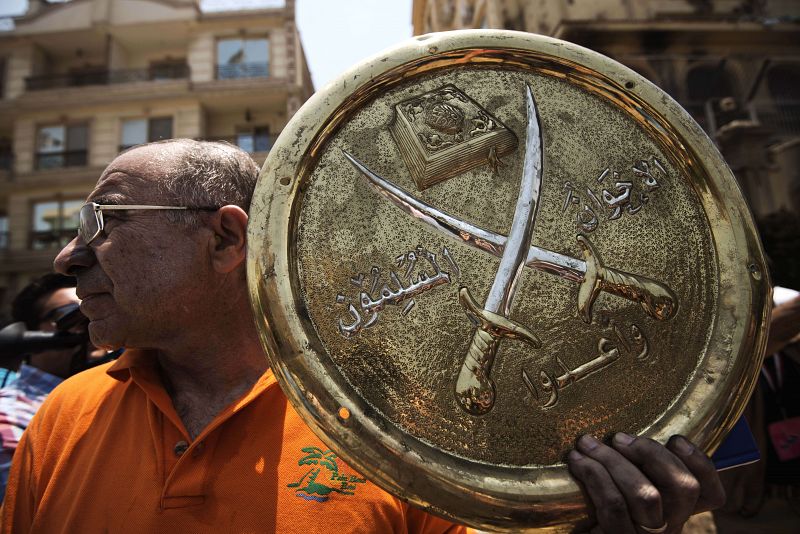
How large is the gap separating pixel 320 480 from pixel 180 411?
0.45 m

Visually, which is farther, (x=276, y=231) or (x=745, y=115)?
(x=745, y=115)

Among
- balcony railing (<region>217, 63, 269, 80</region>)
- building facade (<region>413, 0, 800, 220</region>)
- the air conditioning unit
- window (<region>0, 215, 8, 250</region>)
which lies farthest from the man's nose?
window (<region>0, 215, 8, 250</region>)

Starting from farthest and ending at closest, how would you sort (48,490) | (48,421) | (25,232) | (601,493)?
(25,232), (48,421), (48,490), (601,493)

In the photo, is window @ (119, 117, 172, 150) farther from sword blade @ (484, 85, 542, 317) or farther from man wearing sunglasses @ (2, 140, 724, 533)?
sword blade @ (484, 85, 542, 317)

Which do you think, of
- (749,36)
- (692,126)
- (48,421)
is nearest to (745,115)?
(749,36)

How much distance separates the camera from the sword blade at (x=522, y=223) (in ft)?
3.55

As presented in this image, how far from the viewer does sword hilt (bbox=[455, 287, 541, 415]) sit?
1.04 meters

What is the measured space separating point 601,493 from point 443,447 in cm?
28

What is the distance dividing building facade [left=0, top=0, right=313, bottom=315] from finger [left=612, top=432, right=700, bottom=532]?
1950 cm

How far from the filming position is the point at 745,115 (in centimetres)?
1180

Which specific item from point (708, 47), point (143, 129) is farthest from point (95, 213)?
point (143, 129)

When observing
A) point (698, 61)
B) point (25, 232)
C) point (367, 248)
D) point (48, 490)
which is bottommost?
point (25, 232)

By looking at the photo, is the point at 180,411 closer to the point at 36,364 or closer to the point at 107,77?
the point at 36,364

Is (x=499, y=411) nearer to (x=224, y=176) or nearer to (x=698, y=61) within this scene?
(x=224, y=176)
